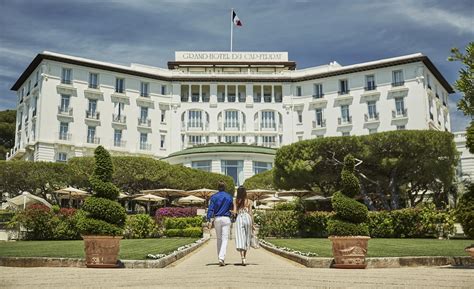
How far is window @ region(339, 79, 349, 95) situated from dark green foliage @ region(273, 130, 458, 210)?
28922mm

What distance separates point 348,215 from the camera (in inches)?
473

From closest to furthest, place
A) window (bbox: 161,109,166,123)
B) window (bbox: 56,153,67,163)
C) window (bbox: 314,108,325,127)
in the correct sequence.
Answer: window (bbox: 56,153,67,163) → window (bbox: 314,108,325,127) → window (bbox: 161,109,166,123)

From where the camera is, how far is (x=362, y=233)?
11.9 metres

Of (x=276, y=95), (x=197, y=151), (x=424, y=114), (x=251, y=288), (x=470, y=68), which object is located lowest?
(x=251, y=288)

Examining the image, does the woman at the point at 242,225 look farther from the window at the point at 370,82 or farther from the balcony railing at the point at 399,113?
the window at the point at 370,82

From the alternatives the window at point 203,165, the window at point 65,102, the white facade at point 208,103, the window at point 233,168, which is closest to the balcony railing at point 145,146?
the white facade at point 208,103

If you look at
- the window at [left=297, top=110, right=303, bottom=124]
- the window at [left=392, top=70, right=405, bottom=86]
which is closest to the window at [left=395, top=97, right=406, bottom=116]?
the window at [left=392, top=70, right=405, bottom=86]

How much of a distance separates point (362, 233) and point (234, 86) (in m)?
61.0

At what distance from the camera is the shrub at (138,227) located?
90.3ft

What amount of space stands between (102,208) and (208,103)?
2315 inches

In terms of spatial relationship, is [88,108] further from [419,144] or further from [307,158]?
[419,144]

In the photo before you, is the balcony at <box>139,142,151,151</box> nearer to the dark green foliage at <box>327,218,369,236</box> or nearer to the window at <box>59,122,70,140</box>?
the window at <box>59,122,70,140</box>

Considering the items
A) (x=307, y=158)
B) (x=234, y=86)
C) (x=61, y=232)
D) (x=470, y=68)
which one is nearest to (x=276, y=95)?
(x=234, y=86)

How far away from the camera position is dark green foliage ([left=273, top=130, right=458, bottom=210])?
35875mm
